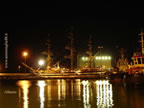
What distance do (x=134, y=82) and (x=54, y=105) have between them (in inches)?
780

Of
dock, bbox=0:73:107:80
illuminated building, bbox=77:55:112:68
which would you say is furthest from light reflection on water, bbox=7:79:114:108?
illuminated building, bbox=77:55:112:68

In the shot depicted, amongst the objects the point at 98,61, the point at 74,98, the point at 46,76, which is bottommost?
the point at 74,98

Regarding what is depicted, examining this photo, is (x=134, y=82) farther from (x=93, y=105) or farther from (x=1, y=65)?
(x=1, y=65)

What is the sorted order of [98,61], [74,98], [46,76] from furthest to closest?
[98,61]
[46,76]
[74,98]

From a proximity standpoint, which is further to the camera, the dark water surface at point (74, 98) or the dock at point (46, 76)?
the dock at point (46, 76)

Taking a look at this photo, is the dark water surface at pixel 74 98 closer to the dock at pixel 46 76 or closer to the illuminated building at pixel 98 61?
the dock at pixel 46 76

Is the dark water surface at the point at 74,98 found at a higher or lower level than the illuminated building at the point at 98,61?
lower

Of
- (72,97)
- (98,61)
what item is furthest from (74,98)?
(98,61)

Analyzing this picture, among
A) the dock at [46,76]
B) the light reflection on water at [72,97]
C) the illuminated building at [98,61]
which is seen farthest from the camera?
the illuminated building at [98,61]

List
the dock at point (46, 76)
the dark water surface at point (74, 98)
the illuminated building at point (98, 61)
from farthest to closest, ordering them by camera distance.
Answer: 1. the illuminated building at point (98, 61)
2. the dock at point (46, 76)
3. the dark water surface at point (74, 98)

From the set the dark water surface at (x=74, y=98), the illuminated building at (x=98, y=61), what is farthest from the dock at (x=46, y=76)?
the illuminated building at (x=98, y=61)

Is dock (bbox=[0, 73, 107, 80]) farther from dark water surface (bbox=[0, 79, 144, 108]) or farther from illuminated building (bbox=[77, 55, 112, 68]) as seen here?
illuminated building (bbox=[77, 55, 112, 68])

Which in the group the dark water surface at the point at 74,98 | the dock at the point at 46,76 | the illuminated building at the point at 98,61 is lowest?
the dark water surface at the point at 74,98

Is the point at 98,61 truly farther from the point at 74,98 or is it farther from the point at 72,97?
the point at 74,98
